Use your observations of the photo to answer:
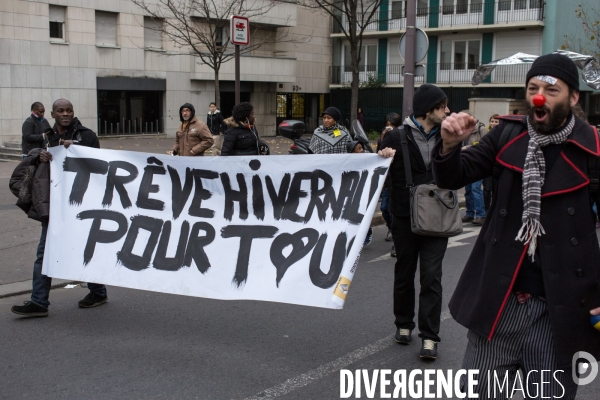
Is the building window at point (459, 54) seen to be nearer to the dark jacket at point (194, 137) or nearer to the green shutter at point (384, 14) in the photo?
the green shutter at point (384, 14)

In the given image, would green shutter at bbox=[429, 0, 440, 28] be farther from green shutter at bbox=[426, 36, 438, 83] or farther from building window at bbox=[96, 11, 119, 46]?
building window at bbox=[96, 11, 119, 46]

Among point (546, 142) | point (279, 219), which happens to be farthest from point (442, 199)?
point (546, 142)

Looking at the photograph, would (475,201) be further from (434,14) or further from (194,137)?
(434,14)

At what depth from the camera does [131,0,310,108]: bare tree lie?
2705cm

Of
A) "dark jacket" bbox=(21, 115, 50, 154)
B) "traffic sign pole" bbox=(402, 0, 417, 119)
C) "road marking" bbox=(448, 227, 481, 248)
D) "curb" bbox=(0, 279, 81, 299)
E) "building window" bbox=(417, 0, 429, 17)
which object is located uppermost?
"building window" bbox=(417, 0, 429, 17)

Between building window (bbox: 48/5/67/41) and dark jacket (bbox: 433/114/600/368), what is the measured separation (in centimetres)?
2560

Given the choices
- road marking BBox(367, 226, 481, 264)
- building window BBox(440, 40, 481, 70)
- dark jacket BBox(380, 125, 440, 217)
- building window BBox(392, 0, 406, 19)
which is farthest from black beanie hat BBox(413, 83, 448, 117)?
building window BBox(392, 0, 406, 19)

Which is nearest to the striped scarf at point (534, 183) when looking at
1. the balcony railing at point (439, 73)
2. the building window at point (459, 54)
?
the balcony railing at point (439, 73)

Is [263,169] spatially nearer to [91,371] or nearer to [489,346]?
[91,371]

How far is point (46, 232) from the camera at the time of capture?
19.0 ft

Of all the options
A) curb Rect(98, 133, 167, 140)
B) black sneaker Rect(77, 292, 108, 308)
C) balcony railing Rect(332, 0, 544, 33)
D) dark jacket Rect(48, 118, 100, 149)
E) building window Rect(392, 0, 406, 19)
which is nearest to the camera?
dark jacket Rect(48, 118, 100, 149)

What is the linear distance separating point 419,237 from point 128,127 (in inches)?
1009

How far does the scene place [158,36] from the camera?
2936 cm

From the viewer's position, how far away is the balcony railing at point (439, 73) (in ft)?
113
